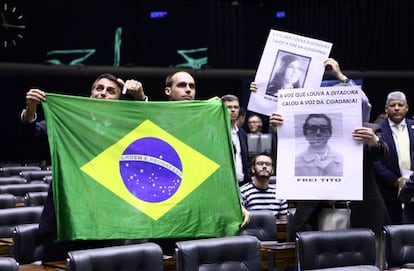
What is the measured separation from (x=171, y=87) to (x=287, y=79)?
0.91m

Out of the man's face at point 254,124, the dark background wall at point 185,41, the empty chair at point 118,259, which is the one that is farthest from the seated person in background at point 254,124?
the empty chair at point 118,259

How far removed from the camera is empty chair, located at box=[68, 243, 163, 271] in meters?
3.99

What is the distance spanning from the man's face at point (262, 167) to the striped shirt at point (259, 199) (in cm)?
12

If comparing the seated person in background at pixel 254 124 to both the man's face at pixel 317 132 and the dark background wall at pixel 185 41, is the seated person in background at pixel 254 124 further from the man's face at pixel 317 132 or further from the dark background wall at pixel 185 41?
the man's face at pixel 317 132

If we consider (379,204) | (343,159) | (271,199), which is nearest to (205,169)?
(343,159)

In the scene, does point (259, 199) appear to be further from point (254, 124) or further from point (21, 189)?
point (254, 124)

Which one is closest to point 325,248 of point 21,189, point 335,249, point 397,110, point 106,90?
point 335,249

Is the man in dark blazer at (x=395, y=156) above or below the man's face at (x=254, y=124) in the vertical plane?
below

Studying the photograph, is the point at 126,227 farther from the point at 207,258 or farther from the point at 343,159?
the point at 343,159

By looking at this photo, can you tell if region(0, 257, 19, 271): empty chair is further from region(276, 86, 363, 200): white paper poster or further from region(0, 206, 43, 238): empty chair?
region(0, 206, 43, 238): empty chair

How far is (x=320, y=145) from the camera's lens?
512 cm

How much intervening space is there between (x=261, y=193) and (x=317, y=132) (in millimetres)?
2374

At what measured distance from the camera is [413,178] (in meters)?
5.26

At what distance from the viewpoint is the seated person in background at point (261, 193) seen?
7.38m
